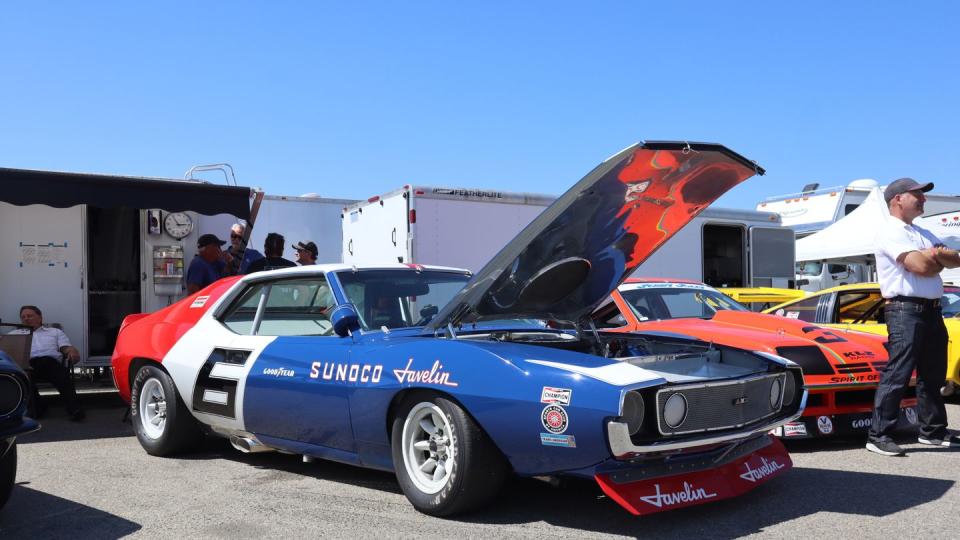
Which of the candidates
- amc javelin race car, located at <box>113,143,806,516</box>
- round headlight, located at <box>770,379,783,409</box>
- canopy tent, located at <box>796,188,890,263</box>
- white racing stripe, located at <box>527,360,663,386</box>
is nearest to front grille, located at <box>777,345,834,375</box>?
amc javelin race car, located at <box>113,143,806,516</box>

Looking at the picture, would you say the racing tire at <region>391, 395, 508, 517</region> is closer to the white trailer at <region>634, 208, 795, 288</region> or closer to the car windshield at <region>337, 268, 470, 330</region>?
the car windshield at <region>337, 268, 470, 330</region>

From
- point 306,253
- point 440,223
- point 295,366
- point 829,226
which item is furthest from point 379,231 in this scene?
point 829,226

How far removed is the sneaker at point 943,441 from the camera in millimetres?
5527

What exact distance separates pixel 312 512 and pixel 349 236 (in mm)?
8076

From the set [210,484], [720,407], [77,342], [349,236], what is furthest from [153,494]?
[349,236]

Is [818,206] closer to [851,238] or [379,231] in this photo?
[851,238]

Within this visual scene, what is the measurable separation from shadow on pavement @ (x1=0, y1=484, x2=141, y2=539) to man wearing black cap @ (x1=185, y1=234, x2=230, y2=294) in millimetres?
3980

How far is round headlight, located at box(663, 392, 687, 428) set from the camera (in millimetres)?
3518

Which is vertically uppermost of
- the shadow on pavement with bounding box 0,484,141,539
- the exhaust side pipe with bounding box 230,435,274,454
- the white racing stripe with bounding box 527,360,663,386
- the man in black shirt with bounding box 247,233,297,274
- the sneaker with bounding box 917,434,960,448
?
the man in black shirt with bounding box 247,233,297,274

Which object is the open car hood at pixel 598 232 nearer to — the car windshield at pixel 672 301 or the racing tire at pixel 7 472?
the racing tire at pixel 7 472

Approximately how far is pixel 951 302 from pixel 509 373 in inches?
269

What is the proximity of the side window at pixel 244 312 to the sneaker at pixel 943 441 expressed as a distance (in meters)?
4.55

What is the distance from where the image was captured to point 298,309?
5.04m

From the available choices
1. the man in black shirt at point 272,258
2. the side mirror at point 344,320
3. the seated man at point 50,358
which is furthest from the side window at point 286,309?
the seated man at point 50,358
